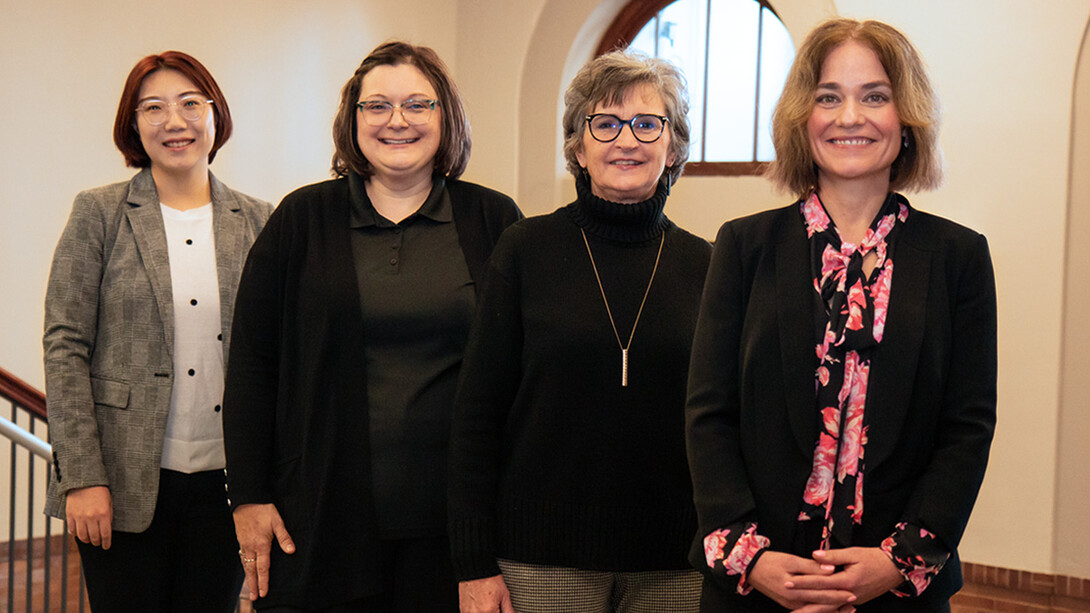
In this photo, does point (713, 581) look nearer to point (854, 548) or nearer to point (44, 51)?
point (854, 548)

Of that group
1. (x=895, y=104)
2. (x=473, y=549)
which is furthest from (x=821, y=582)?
(x=895, y=104)

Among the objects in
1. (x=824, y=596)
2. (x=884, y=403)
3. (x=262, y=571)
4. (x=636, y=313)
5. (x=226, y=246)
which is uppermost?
(x=226, y=246)

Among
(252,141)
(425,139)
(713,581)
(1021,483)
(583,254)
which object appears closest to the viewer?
(713,581)

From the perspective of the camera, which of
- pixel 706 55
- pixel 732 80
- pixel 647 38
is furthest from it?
pixel 647 38

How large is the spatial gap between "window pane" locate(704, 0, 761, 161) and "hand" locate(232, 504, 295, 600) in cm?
447

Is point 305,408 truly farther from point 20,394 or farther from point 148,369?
point 20,394

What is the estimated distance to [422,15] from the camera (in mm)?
6406

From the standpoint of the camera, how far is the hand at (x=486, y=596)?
1.79 meters

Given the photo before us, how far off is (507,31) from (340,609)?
5.00 metres

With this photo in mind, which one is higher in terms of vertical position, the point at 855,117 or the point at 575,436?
the point at 855,117

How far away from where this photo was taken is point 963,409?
1483mm

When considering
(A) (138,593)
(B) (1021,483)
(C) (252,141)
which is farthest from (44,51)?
(B) (1021,483)

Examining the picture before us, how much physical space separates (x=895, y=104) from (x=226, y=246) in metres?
1.51

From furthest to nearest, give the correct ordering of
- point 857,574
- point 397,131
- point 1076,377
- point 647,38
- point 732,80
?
point 647,38 < point 732,80 < point 1076,377 < point 397,131 < point 857,574
